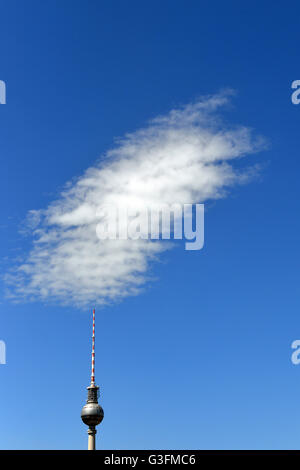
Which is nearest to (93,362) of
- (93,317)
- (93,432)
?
(93,317)

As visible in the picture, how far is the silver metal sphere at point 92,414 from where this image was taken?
122 metres

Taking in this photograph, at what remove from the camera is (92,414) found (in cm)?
12231

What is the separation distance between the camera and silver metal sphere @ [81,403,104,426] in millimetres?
122438
